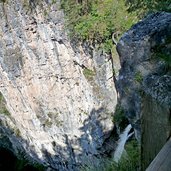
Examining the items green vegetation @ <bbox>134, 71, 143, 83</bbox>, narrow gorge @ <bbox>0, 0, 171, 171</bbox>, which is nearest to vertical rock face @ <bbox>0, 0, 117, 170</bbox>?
narrow gorge @ <bbox>0, 0, 171, 171</bbox>

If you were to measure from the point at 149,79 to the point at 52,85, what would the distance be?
9480 millimetres

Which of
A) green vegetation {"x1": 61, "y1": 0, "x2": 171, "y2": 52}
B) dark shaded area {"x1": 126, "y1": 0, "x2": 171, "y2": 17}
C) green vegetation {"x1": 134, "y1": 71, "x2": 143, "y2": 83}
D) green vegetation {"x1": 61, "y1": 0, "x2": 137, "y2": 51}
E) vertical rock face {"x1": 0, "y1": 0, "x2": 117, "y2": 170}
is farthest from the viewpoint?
vertical rock face {"x1": 0, "y1": 0, "x2": 117, "y2": 170}

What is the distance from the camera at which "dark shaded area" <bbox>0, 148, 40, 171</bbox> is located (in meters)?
14.9

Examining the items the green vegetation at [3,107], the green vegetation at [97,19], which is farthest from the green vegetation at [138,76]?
the green vegetation at [3,107]

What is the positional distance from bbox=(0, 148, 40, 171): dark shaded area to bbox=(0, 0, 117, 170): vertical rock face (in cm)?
194

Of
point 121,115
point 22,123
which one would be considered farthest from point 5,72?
point 121,115

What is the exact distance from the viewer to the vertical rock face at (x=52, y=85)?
985 centimetres

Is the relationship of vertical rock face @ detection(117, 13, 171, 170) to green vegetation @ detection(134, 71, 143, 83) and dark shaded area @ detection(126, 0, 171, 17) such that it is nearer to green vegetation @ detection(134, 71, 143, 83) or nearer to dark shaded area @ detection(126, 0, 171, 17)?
green vegetation @ detection(134, 71, 143, 83)

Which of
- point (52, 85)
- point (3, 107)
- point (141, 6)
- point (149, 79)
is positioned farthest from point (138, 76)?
point (3, 107)

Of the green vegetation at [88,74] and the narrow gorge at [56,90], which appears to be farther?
the green vegetation at [88,74]

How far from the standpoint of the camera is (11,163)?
611 inches

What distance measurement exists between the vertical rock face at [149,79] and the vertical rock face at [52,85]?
6685mm

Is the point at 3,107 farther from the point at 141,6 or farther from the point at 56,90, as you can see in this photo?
the point at 141,6

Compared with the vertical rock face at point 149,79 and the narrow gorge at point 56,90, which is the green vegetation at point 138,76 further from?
the narrow gorge at point 56,90
